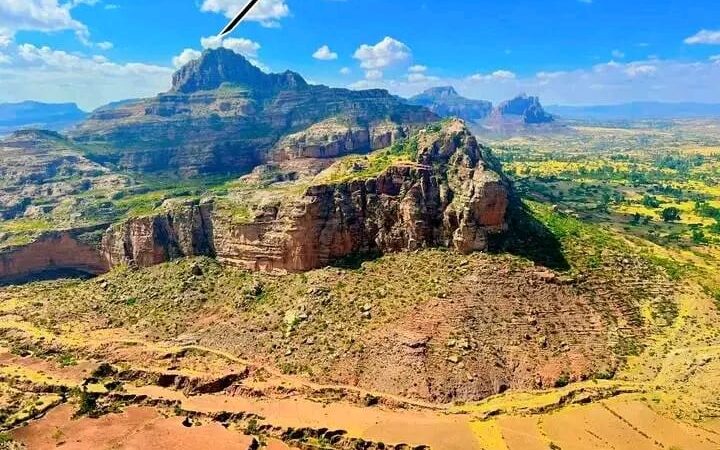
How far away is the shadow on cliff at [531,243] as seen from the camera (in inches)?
2434

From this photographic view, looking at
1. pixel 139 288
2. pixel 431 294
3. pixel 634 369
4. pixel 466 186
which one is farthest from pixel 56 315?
pixel 634 369

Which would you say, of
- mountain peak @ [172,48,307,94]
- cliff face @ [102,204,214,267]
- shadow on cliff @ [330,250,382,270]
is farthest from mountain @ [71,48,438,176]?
shadow on cliff @ [330,250,382,270]

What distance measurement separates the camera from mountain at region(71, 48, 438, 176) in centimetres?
12756

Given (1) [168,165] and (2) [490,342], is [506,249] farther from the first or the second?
(1) [168,165]

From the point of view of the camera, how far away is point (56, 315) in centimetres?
6825

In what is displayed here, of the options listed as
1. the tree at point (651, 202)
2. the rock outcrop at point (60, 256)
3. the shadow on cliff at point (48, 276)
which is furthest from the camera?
the tree at point (651, 202)

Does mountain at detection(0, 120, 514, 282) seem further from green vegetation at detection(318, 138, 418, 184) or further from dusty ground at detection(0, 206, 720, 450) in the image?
dusty ground at detection(0, 206, 720, 450)

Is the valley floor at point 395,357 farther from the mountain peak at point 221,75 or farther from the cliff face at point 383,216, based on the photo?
the mountain peak at point 221,75

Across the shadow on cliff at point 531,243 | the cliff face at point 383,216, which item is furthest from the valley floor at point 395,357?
the cliff face at point 383,216

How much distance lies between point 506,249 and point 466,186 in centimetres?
770

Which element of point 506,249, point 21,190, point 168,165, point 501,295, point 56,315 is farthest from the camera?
point 168,165

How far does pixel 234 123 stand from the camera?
477 feet

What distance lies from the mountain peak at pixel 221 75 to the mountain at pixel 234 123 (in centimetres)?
28

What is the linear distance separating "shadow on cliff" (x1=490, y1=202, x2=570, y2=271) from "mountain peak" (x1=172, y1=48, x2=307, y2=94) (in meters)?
114
